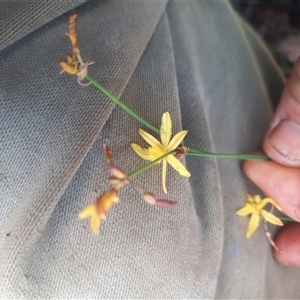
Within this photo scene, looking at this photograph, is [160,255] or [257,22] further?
[257,22]

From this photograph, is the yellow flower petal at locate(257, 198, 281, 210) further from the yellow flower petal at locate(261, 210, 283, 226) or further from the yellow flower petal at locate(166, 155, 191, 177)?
the yellow flower petal at locate(166, 155, 191, 177)

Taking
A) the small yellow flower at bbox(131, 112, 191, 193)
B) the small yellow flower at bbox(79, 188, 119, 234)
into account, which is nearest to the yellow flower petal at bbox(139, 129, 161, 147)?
the small yellow flower at bbox(131, 112, 191, 193)

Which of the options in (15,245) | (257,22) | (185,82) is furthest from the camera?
(257,22)

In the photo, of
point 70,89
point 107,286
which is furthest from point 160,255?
point 70,89

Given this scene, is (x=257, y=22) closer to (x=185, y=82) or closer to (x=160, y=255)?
(x=185, y=82)

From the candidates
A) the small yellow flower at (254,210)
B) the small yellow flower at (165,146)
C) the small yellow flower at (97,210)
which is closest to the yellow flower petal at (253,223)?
the small yellow flower at (254,210)

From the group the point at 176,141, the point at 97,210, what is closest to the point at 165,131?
the point at 176,141
